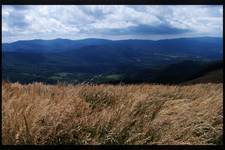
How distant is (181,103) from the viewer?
8875 millimetres

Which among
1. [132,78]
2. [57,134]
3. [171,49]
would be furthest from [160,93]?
[57,134]

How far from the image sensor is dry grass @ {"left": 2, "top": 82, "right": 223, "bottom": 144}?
23.3 feet

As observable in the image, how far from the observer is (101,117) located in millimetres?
7473

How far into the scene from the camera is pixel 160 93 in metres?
9.43

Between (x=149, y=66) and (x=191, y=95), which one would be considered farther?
(x=191, y=95)

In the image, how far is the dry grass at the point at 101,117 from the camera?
280 inches

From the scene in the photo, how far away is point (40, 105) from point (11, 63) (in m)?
0.69
